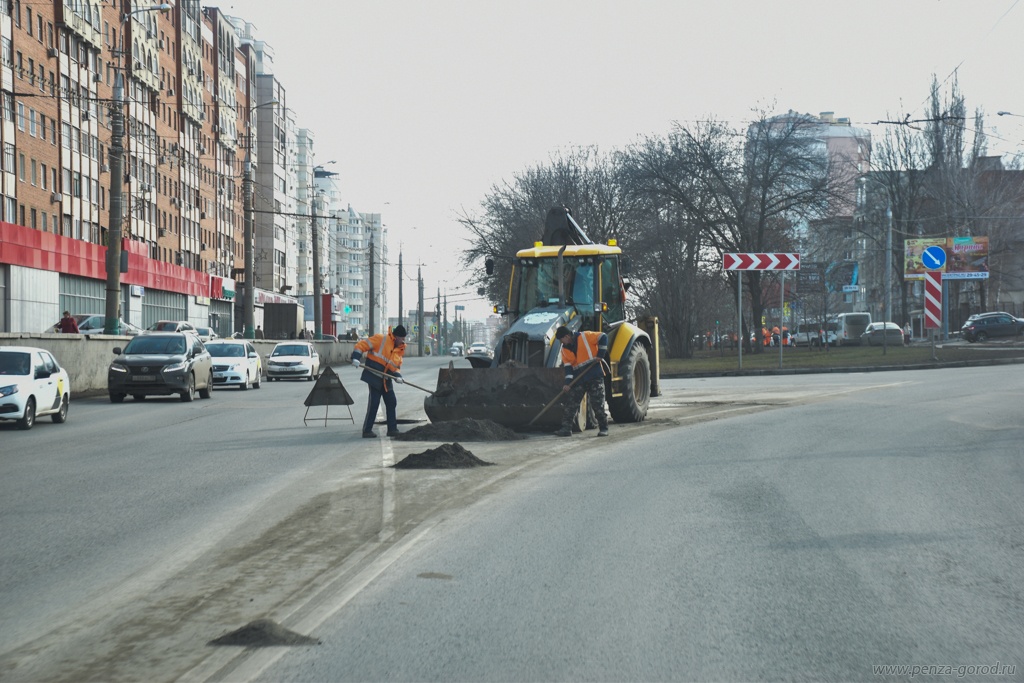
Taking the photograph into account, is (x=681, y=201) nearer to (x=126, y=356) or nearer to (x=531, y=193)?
(x=531, y=193)

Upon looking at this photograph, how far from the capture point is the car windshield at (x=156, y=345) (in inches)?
1109

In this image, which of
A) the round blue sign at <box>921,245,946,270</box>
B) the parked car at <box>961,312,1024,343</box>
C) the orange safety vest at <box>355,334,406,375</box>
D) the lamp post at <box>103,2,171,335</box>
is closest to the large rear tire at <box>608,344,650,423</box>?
the orange safety vest at <box>355,334,406,375</box>

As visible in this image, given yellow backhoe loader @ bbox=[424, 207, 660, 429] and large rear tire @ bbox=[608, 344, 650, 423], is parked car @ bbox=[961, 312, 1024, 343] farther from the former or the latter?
large rear tire @ bbox=[608, 344, 650, 423]

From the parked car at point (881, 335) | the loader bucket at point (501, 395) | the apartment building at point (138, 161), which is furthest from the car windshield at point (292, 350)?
the parked car at point (881, 335)

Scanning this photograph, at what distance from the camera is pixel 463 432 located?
15.9 metres

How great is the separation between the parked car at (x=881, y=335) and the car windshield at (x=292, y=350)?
3299 cm

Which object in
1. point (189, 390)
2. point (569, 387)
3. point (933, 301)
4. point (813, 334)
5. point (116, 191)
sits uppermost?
point (116, 191)

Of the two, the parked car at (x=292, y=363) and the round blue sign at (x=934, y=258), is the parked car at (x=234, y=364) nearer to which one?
the parked car at (x=292, y=363)

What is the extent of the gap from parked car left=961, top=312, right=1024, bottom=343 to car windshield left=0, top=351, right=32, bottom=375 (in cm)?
5382

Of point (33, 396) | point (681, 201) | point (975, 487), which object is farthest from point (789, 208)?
point (975, 487)

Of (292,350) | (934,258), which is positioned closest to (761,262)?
(934,258)

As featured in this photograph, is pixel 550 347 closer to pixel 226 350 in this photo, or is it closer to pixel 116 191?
pixel 116 191

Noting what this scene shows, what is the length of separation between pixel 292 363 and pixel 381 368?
27.0 m

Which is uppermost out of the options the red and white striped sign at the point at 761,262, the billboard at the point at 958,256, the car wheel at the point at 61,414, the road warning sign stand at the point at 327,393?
the billboard at the point at 958,256
